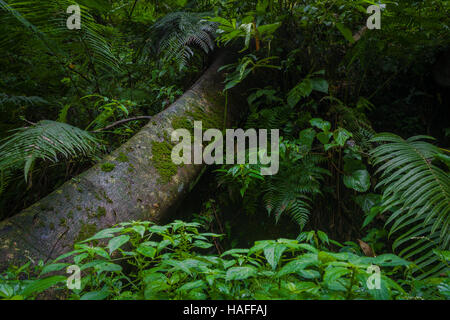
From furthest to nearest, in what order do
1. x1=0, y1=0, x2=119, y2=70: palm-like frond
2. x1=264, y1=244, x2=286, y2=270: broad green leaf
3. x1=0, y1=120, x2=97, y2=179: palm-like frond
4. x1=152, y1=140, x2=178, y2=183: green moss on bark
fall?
x1=152, y1=140, x2=178, y2=183: green moss on bark
x1=0, y1=0, x2=119, y2=70: palm-like frond
x1=0, y1=120, x2=97, y2=179: palm-like frond
x1=264, y1=244, x2=286, y2=270: broad green leaf

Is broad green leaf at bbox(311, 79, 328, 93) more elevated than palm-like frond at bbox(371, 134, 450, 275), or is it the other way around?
broad green leaf at bbox(311, 79, 328, 93)

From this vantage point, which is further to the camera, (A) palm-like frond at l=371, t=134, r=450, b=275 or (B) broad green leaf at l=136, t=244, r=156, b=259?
(A) palm-like frond at l=371, t=134, r=450, b=275

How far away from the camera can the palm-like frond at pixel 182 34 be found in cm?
234

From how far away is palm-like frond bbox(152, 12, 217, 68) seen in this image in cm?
234

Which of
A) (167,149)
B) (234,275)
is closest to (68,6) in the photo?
(167,149)

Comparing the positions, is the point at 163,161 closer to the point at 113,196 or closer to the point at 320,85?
the point at 113,196

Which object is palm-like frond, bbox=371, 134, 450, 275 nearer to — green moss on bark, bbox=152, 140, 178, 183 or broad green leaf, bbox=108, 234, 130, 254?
broad green leaf, bbox=108, 234, 130, 254

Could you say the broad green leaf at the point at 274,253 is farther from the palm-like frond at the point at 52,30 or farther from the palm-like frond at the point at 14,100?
the palm-like frond at the point at 14,100

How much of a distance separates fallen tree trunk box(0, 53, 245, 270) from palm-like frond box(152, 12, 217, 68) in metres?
0.42

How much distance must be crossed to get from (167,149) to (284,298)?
1476 mm

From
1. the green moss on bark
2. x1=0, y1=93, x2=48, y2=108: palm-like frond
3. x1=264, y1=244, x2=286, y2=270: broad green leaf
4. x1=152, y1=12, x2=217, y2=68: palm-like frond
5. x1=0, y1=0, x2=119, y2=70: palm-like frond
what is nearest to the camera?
x1=264, y1=244, x2=286, y2=270: broad green leaf

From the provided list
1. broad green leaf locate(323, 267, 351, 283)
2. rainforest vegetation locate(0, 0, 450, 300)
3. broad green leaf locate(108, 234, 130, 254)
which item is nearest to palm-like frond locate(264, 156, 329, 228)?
rainforest vegetation locate(0, 0, 450, 300)

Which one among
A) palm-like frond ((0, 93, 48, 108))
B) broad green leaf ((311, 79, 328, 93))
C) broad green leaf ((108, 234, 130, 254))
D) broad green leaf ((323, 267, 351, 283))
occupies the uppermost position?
broad green leaf ((311, 79, 328, 93))

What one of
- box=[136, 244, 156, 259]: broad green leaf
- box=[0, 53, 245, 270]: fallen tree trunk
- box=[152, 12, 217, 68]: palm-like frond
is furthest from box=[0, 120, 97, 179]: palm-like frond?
box=[152, 12, 217, 68]: palm-like frond
